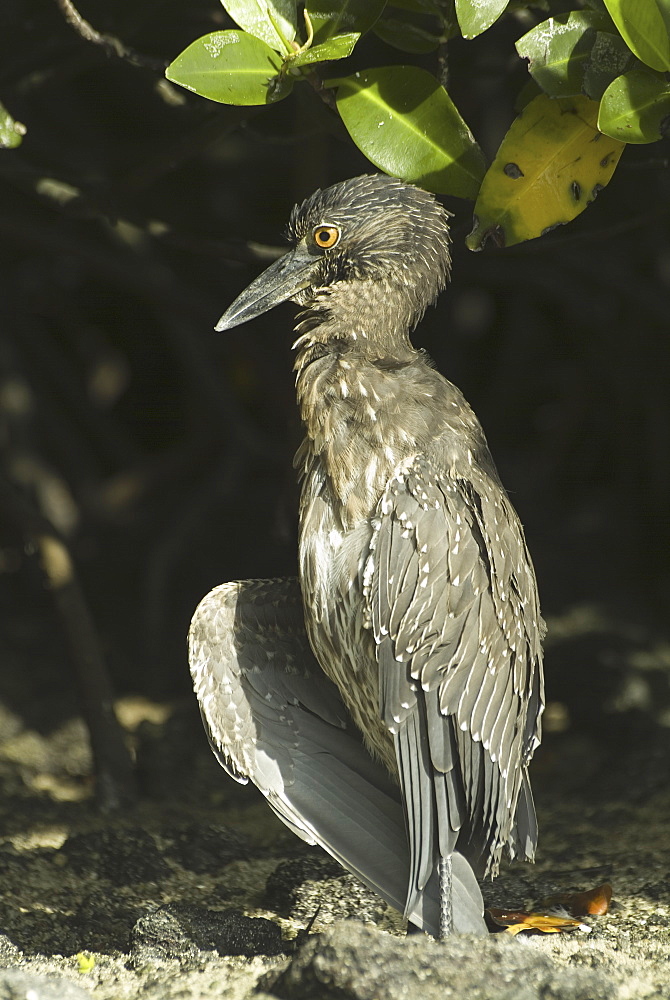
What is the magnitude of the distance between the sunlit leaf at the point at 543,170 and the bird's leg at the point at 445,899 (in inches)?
→ 54.2

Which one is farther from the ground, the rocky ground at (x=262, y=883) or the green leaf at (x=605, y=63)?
the green leaf at (x=605, y=63)

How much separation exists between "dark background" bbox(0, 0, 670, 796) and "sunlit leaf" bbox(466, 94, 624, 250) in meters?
0.90

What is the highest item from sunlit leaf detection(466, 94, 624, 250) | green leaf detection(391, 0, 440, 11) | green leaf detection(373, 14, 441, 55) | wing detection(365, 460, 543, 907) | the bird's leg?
green leaf detection(391, 0, 440, 11)

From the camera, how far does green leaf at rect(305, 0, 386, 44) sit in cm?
202

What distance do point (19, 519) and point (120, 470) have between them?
1765mm

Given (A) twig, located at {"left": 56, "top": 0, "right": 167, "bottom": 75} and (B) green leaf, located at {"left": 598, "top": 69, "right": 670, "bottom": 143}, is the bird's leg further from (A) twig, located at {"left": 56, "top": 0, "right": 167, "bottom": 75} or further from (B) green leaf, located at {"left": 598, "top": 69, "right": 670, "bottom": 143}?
(A) twig, located at {"left": 56, "top": 0, "right": 167, "bottom": 75}

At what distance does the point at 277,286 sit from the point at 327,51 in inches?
21.7

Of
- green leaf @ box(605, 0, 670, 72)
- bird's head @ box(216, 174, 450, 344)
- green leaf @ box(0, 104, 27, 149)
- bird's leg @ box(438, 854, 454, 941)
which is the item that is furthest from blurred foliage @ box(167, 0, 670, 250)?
bird's leg @ box(438, 854, 454, 941)

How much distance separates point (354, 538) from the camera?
223 centimetres

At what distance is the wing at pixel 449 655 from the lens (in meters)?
2.12

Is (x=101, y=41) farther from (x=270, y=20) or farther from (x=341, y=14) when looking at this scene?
(x=341, y=14)

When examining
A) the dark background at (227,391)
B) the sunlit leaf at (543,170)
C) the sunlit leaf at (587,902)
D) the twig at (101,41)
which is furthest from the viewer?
the dark background at (227,391)

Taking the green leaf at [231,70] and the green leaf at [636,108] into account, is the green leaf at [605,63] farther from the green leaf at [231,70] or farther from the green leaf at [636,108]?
the green leaf at [231,70]

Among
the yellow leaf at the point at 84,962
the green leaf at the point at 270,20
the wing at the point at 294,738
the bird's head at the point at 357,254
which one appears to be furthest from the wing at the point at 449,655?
the green leaf at the point at 270,20
